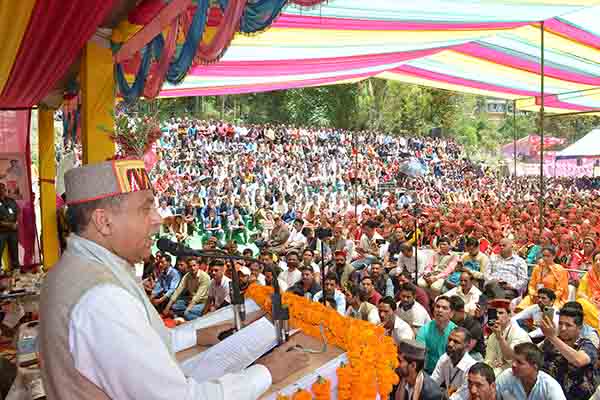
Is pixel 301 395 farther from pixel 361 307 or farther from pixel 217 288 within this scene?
pixel 217 288

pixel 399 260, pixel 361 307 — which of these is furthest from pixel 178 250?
pixel 399 260

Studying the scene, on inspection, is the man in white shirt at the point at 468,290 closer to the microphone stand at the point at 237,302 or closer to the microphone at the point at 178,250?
the microphone stand at the point at 237,302

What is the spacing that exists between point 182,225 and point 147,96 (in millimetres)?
8746

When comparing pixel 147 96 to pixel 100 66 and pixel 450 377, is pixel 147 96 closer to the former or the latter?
pixel 100 66

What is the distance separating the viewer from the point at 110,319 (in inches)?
46.9

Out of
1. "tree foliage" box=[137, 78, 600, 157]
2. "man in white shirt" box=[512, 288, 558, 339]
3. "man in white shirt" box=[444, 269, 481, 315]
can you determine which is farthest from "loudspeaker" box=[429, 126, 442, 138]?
"man in white shirt" box=[512, 288, 558, 339]

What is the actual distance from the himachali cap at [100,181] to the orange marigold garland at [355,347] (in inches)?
27.3

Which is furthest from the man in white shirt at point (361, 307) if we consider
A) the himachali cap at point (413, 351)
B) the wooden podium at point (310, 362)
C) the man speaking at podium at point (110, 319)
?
the man speaking at podium at point (110, 319)

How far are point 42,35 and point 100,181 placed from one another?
3.04 meters

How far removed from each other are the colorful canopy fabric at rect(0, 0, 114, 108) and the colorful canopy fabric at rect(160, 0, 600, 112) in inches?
48.7

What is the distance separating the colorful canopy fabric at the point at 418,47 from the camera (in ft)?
17.6

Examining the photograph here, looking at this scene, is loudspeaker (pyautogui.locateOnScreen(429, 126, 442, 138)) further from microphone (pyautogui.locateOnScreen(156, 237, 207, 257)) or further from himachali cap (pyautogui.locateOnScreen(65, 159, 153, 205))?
himachali cap (pyautogui.locateOnScreen(65, 159, 153, 205))

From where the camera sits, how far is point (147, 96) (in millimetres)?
4828

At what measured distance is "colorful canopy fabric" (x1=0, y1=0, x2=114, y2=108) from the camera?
3.31 metres
